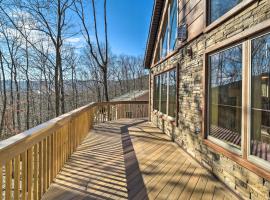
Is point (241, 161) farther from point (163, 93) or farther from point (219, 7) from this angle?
point (163, 93)

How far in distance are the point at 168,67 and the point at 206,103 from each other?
2.95m

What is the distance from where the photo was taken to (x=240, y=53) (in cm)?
292

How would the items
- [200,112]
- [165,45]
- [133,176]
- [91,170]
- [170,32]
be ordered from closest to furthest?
[133,176] < [91,170] < [200,112] < [170,32] < [165,45]

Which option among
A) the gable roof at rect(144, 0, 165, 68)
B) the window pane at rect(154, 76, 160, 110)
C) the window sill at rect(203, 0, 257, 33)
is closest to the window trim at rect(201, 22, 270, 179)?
the window sill at rect(203, 0, 257, 33)

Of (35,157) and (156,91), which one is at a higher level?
(156,91)

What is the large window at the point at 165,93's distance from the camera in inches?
244

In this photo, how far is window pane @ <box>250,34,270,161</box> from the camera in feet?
7.96

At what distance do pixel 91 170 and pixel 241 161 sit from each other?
93.9 inches

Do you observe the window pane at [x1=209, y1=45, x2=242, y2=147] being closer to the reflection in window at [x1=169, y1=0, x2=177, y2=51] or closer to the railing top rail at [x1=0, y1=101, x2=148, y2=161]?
the railing top rail at [x1=0, y1=101, x2=148, y2=161]

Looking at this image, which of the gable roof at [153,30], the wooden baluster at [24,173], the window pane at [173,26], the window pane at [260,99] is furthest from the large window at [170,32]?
the wooden baluster at [24,173]

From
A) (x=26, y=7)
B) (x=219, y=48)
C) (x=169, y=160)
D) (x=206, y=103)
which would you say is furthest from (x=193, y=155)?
(x=26, y=7)

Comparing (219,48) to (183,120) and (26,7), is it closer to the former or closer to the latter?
(183,120)

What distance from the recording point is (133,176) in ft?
11.3

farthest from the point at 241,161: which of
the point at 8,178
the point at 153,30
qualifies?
the point at 153,30
